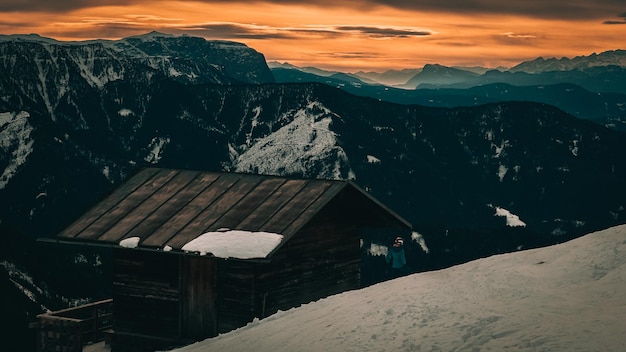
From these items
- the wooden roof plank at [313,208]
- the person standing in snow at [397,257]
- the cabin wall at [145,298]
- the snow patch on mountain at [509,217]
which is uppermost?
the wooden roof plank at [313,208]

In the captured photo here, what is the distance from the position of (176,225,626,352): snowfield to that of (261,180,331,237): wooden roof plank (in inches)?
124

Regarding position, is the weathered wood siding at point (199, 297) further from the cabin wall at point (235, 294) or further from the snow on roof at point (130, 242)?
the snow on roof at point (130, 242)

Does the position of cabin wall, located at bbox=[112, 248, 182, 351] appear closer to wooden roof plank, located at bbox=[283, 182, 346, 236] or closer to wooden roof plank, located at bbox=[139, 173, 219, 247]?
wooden roof plank, located at bbox=[139, 173, 219, 247]

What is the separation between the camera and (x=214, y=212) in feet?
78.9

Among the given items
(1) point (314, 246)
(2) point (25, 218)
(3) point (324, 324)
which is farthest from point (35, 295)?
(3) point (324, 324)

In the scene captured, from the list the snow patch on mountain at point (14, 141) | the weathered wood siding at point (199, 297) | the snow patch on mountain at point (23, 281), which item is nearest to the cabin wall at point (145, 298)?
the weathered wood siding at point (199, 297)

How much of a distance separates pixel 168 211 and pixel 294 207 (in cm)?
350

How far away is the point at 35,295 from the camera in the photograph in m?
101

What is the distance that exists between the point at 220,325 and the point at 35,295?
82955mm

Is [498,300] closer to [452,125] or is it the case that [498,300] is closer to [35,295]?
[35,295]

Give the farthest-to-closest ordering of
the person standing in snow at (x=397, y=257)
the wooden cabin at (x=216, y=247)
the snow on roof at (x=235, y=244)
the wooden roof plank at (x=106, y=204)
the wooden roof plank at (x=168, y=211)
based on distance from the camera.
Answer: the wooden roof plank at (x=106, y=204) < the person standing in snow at (x=397, y=257) < the wooden roof plank at (x=168, y=211) < the wooden cabin at (x=216, y=247) < the snow on roof at (x=235, y=244)

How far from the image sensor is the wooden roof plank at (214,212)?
907 inches

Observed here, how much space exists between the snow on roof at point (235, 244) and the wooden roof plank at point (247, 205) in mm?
471

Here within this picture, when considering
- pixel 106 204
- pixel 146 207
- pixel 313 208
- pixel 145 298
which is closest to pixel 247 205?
pixel 313 208
